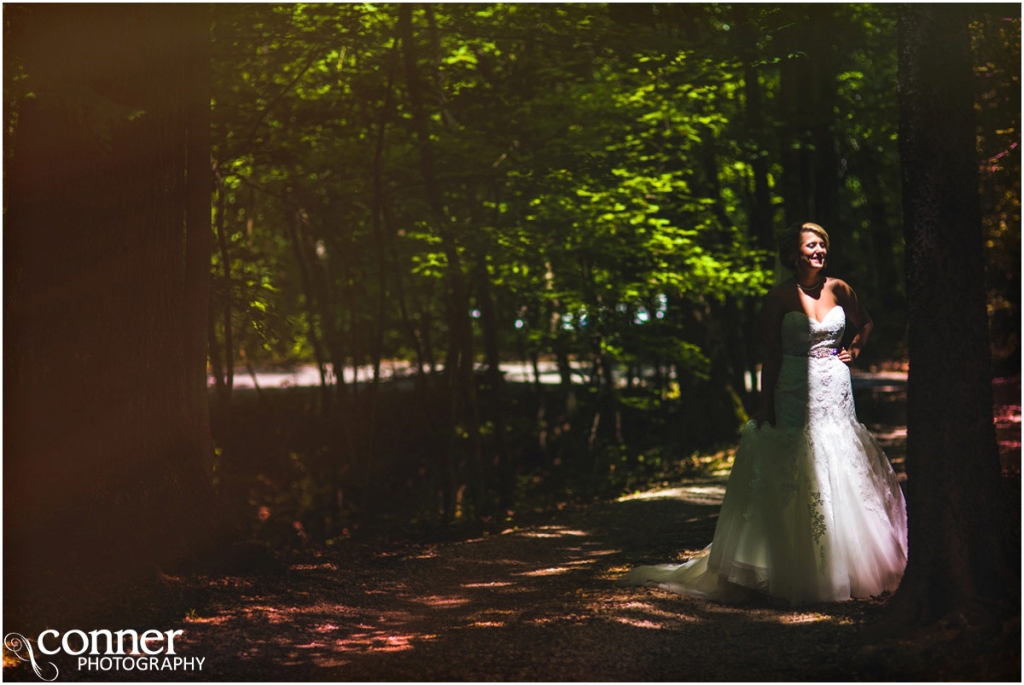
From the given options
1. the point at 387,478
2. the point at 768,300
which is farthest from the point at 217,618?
the point at 387,478

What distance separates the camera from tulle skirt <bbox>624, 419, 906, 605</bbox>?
6141 millimetres

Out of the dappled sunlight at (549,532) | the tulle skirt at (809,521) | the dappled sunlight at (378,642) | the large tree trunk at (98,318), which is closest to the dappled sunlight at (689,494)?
the dappled sunlight at (549,532)

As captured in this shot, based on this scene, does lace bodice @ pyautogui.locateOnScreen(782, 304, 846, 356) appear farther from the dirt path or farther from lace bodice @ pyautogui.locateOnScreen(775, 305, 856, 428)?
the dirt path

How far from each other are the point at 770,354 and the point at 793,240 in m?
0.76

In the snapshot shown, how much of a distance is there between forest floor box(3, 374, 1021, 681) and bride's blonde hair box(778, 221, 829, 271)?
7.19 feet

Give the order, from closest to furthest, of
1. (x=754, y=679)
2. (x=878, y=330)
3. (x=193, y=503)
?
(x=754, y=679) < (x=193, y=503) < (x=878, y=330)

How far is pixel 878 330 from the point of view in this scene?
33.4m

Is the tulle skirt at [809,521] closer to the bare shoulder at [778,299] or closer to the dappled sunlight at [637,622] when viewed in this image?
the dappled sunlight at [637,622]

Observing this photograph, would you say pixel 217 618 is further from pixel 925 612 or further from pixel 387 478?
pixel 387 478

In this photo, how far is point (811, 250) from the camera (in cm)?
639

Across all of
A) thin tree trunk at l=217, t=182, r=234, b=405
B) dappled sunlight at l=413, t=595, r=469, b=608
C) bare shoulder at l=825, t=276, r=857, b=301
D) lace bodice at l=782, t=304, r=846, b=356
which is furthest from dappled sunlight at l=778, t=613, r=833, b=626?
thin tree trunk at l=217, t=182, r=234, b=405

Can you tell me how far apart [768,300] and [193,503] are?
4532mm

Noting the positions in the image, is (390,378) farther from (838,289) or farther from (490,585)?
(838,289)

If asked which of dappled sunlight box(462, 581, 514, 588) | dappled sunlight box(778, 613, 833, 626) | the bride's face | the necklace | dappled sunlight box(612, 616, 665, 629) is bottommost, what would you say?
dappled sunlight box(462, 581, 514, 588)
